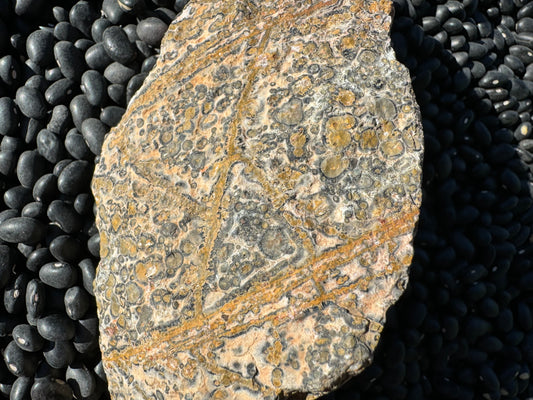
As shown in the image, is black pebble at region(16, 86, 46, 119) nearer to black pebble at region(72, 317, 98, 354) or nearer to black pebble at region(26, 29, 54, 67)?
black pebble at region(26, 29, 54, 67)

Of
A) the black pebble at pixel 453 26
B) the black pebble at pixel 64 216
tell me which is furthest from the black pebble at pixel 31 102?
the black pebble at pixel 453 26

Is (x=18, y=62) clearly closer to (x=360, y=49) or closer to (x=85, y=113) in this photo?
(x=85, y=113)

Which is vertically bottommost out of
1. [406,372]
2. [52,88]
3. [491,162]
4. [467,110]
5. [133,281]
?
[406,372]

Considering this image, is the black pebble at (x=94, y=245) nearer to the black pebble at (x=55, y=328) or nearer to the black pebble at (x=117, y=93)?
the black pebble at (x=55, y=328)

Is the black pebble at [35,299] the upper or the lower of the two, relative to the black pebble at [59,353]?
upper

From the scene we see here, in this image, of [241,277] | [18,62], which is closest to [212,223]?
A: [241,277]

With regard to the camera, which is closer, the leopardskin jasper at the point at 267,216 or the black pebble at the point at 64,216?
the leopardskin jasper at the point at 267,216

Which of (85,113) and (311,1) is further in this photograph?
(85,113)
